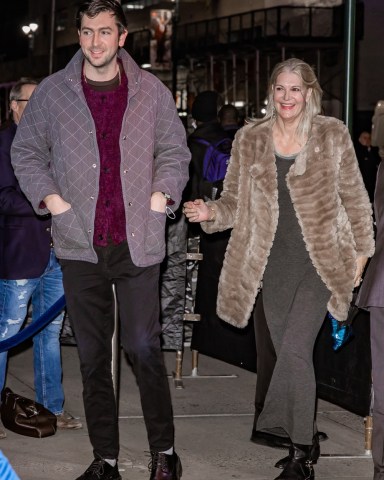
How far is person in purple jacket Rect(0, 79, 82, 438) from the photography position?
6.37 m

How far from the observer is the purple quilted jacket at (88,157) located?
522 cm

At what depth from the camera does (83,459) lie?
607cm

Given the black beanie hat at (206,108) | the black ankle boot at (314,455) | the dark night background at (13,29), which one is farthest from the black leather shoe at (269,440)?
the dark night background at (13,29)

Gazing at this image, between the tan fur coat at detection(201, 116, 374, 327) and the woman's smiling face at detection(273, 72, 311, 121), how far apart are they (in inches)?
5.4

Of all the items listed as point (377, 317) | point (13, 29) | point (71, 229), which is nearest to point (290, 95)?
point (377, 317)

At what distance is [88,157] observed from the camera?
17.1ft

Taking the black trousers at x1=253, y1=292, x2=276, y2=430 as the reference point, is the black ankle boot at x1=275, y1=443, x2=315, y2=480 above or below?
below

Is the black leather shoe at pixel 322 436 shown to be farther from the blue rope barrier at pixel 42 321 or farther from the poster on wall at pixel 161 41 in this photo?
the poster on wall at pixel 161 41

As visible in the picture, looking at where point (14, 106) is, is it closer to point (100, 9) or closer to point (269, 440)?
point (100, 9)

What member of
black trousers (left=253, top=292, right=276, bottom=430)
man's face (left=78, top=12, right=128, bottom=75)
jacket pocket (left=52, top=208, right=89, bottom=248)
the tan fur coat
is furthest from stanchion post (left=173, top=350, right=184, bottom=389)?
man's face (left=78, top=12, right=128, bottom=75)

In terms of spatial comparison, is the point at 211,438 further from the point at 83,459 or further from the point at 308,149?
the point at 308,149

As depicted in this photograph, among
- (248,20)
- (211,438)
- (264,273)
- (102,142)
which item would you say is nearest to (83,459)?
(211,438)

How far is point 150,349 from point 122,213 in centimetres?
65

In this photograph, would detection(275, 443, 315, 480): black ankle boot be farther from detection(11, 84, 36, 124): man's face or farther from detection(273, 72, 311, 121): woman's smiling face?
detection(11, 84, 36, 124): man's face
